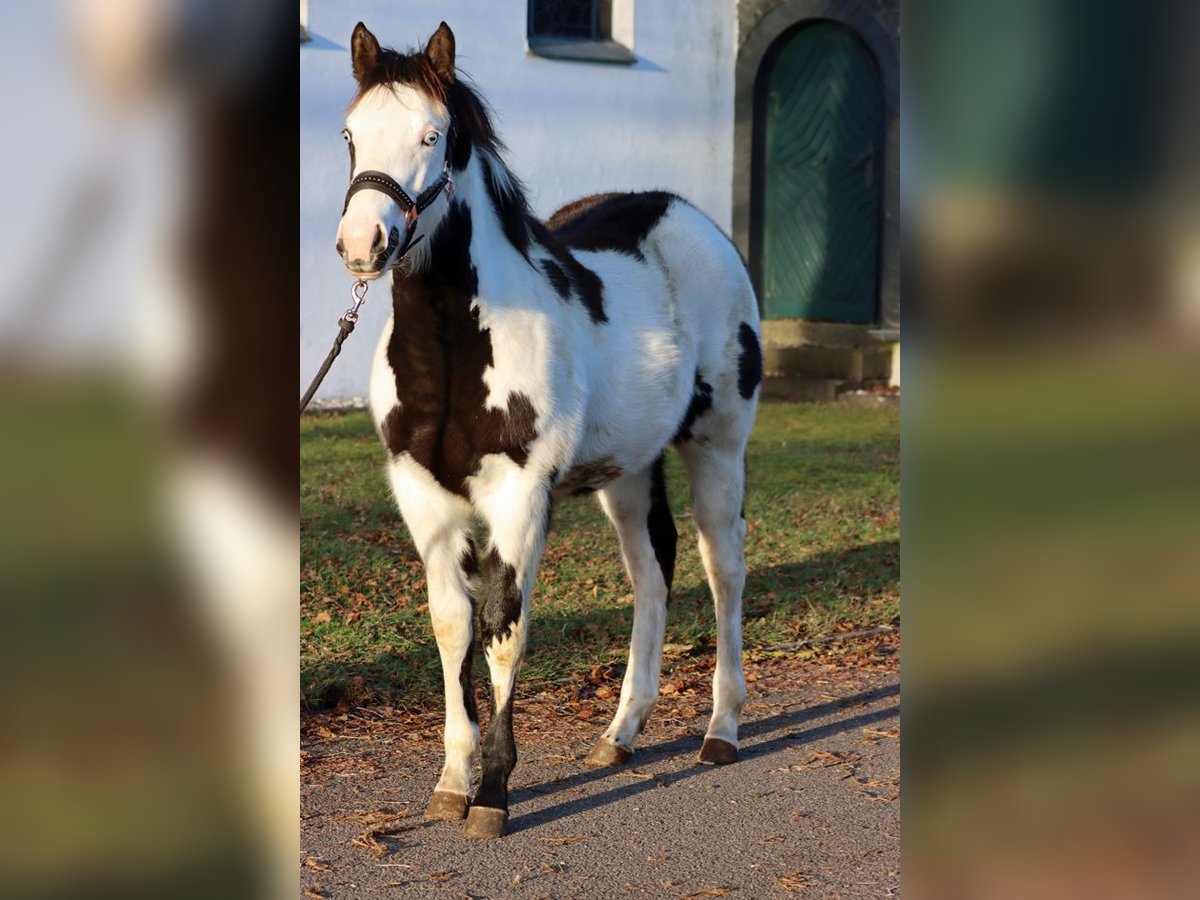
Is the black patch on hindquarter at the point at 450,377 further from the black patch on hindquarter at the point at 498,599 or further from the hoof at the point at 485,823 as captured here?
the hoof at the point at 485,823

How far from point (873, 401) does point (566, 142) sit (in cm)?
410

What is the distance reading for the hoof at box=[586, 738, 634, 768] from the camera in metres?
4.92

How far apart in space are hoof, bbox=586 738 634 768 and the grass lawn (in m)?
0.87

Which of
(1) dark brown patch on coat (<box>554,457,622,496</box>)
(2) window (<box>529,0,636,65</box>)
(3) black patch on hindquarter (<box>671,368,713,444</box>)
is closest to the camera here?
(1) dark brown patch on coat (<box>554,457,622,496</box>)

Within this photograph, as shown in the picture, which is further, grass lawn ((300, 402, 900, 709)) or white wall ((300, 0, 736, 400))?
white wall ((300, 0, 736, 400))

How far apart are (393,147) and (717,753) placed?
2.48 m

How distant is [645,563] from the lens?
5.31m

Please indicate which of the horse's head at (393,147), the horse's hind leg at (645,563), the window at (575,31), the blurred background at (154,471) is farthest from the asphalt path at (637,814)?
the window at (575,31)

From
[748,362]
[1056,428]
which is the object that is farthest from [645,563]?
[1056,428]

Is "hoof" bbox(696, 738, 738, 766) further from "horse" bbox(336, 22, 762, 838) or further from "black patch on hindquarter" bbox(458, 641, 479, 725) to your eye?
"black patch on hindquarter" bbox(458, 641, 479, 725)

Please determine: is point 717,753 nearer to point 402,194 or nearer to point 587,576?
point 402,194

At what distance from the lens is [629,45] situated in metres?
14.4

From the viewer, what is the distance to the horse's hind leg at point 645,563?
5.12 meters

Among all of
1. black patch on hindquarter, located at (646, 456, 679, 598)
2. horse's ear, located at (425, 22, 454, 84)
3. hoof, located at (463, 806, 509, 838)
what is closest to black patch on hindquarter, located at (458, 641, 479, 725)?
hoof, located at (463, 806, 509, 838)
